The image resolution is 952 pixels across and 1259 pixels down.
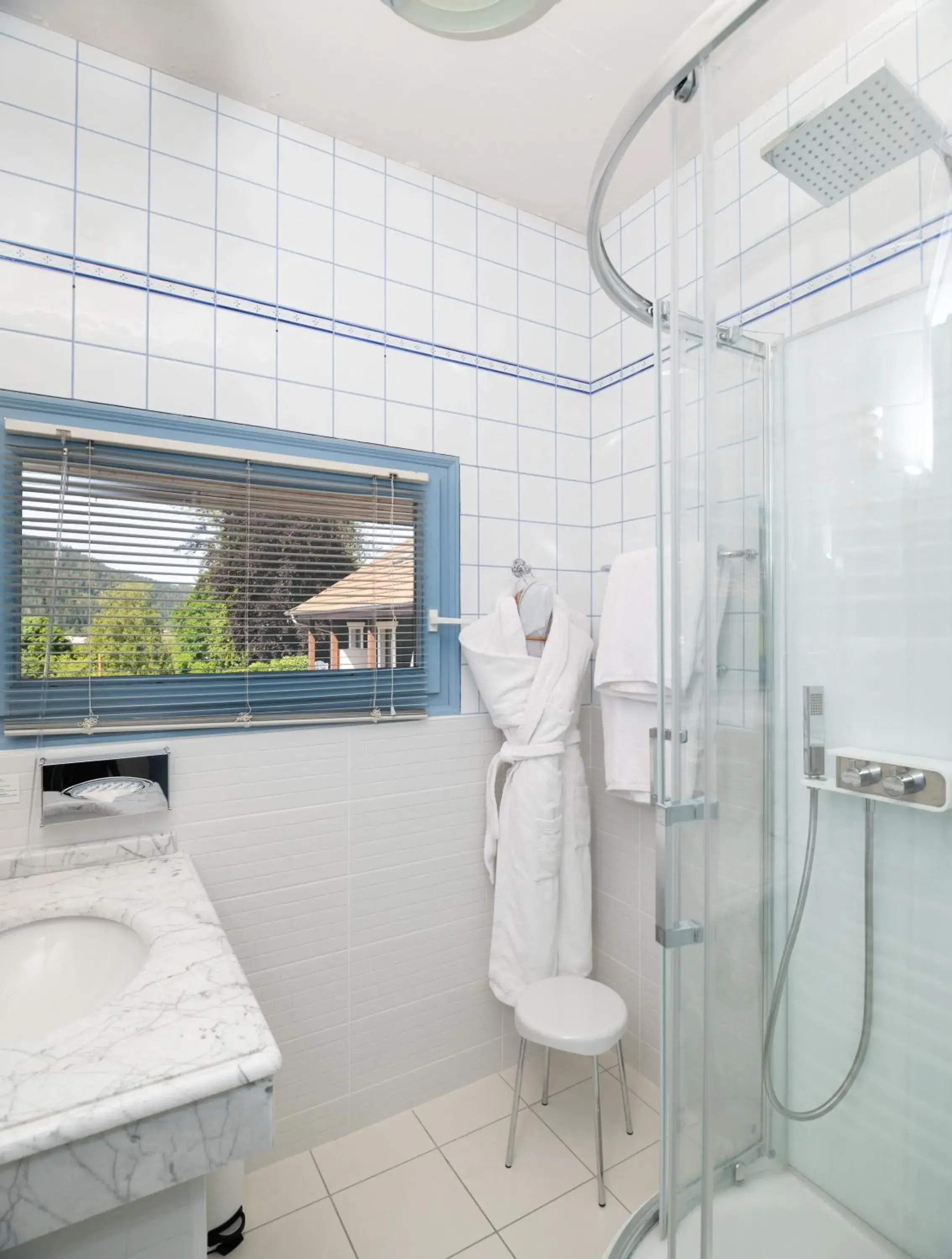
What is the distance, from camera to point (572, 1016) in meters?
1.62

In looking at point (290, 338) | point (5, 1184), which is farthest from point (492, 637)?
point (5, 1184)

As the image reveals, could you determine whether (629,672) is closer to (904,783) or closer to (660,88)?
(904,783)

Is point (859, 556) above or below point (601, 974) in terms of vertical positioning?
above

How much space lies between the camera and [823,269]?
959 millimetres

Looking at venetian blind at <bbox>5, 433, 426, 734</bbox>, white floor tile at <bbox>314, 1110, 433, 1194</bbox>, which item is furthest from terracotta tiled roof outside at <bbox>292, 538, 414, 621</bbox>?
white floor tile at <bbox>314, 1110, 433, 1194</bbox>

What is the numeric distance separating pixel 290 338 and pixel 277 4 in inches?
25.1

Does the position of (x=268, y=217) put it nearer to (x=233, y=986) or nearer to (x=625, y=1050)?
(x=233, y=986)

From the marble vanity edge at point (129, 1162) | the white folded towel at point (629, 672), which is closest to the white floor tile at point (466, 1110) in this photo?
the white folded towel at point (629, 672)

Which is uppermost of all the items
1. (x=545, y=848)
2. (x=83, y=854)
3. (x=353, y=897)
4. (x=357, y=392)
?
(x=357, y=392)

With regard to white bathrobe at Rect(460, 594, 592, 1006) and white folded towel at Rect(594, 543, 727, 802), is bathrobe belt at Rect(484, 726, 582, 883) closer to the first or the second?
white bathrobe at Rect(460, 594, 592, 1006)

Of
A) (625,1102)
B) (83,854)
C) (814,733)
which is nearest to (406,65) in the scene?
(814,733)

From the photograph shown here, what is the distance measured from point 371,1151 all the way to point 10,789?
1.24 metres

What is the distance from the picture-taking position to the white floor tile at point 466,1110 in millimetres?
1776

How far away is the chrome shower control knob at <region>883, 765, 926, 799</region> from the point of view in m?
0.97
